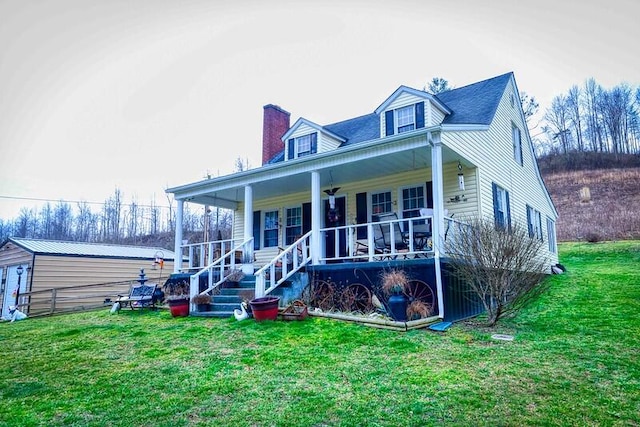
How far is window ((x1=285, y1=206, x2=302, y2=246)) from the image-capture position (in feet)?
45.4

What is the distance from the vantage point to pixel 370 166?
10523 mm

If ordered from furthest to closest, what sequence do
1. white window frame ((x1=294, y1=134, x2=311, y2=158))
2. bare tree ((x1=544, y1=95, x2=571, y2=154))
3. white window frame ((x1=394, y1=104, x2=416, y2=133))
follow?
bare tree ((x1=544, y1=95, x2=571, y2=154))
white window frame ((x1=294, y1=134, x2=311, y2=158))
white window frame ((x1=394, y1=104, x2=416, y2=133))

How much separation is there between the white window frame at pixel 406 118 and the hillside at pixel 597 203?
1603 cm

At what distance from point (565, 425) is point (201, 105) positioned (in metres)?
24.5

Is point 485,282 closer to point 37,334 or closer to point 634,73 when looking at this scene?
point 37,334

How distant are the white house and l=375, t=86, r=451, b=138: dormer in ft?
0.10

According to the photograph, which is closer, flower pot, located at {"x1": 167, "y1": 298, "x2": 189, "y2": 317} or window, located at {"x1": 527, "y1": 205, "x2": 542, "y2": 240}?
flower pot, located at {"x1": 167, "y1": 298, "x2": 189, "y2": 317}

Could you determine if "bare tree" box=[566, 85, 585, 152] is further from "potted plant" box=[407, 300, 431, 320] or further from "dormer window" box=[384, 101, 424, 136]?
"potted plant" box=[407, 300, 431, 320]

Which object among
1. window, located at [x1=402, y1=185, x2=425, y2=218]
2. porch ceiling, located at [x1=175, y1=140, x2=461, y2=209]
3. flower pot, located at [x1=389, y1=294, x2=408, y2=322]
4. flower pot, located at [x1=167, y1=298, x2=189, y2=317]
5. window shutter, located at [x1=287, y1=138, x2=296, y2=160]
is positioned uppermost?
window shutter, located at [x1=287, y1=138, x2=296, y2=160]

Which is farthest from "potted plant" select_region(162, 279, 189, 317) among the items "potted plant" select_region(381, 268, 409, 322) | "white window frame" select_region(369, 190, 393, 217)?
"white window frame" select_region(369, 190, 393, 217)

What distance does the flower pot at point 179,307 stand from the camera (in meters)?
9.45

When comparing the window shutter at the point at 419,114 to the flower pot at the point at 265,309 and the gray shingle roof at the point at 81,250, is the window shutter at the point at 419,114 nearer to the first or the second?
the flower pot at the point at 265,309

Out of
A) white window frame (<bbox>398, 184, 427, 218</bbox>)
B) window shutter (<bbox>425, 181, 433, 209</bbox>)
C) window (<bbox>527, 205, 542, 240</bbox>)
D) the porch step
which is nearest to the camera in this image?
the porch step

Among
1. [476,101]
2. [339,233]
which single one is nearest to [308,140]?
[339,233]
